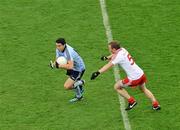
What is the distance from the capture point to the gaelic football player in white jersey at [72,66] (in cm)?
1638

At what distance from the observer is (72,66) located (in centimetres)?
1645

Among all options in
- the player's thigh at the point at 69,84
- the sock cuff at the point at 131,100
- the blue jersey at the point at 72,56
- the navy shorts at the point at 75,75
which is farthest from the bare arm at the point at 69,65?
the sock cuff at the point at 131,100

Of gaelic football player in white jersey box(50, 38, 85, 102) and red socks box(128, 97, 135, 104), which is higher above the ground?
gaelic football player in white jersey box(50, 38, 85, 102)

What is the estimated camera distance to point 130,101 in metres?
16.4

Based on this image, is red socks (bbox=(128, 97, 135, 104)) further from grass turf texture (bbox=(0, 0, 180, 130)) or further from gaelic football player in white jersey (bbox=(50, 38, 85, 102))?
gaelic football player in white jersey (bbox=(50, 38, 85, 102))

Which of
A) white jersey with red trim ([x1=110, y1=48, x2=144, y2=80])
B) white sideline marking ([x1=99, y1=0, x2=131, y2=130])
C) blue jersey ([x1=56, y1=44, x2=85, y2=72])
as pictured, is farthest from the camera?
blue jersey ([x1=56, y1=44, x2=85, y2=72])

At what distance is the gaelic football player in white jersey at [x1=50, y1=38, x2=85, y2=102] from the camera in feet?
53.7

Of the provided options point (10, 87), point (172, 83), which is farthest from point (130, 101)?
point (10, 87)

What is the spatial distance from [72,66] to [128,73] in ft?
5.09

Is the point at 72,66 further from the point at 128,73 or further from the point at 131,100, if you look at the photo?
the point at 131,100

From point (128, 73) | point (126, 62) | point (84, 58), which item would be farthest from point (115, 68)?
point (126, 62)

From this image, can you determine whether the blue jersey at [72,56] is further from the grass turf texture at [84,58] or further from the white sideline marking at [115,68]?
the white sideline marking at [115,68]

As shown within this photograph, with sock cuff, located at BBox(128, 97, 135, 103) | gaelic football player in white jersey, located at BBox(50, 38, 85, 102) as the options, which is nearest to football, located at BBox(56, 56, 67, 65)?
gaelic football player in white jersey, located at BBox(50, 38, 85, 102)

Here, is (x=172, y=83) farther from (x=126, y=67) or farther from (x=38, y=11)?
(x=38, y=11)
